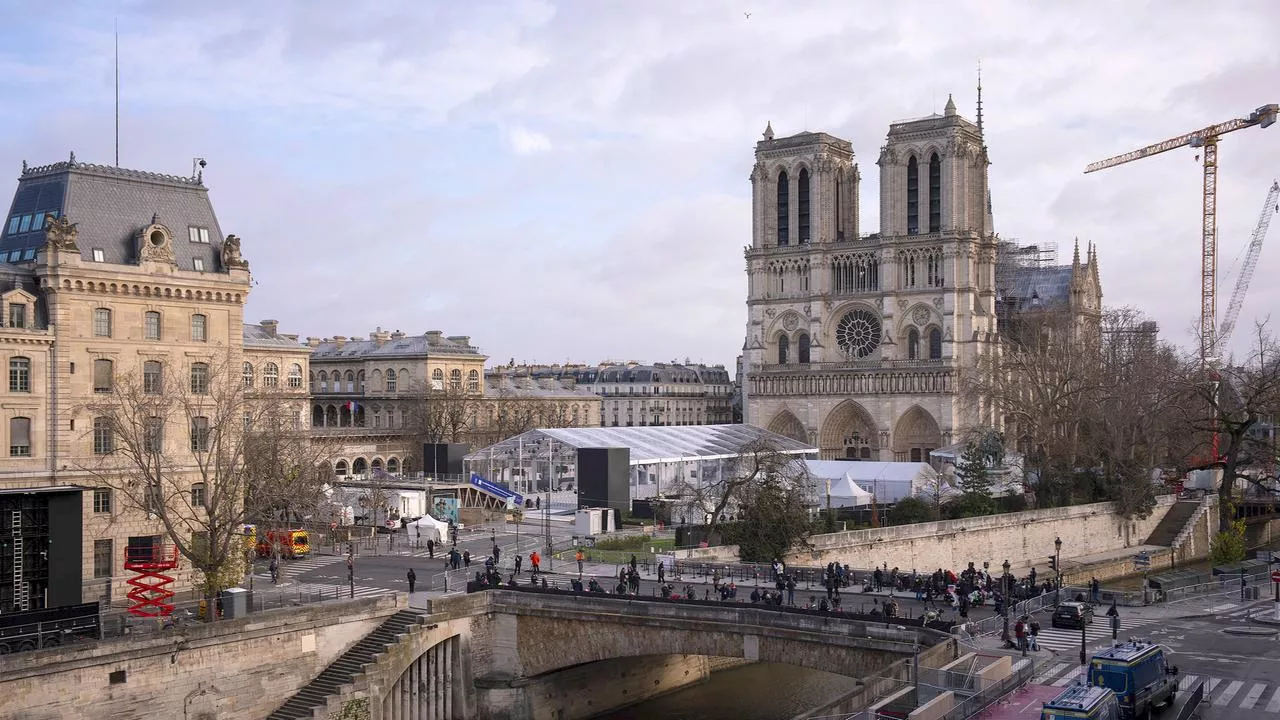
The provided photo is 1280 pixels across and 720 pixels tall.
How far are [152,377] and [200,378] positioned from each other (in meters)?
1.62

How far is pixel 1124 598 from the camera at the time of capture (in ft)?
136

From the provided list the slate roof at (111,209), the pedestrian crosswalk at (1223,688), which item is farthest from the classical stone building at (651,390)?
the pedestrian crosswalk at (1223,688)

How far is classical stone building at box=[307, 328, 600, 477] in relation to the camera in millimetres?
88188

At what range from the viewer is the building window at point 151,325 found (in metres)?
40.7

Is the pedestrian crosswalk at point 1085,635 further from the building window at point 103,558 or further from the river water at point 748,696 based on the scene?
the building window at point 103,558

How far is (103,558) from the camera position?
129 feet

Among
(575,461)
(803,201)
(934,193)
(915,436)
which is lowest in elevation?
(575,461)

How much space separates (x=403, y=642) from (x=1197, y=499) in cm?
5154

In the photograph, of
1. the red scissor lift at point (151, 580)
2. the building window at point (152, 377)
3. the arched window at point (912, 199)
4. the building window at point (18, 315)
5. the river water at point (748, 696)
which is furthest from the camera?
the arched window at point (912, 199)

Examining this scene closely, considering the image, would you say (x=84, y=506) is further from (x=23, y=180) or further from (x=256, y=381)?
(x=256, y=381)

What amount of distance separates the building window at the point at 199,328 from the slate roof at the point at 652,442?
28.4m

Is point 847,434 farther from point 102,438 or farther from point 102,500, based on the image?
point 102,500

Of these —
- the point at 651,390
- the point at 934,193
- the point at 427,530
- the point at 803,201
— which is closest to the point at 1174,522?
the point at 934,193

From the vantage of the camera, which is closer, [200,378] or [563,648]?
[563,648]
